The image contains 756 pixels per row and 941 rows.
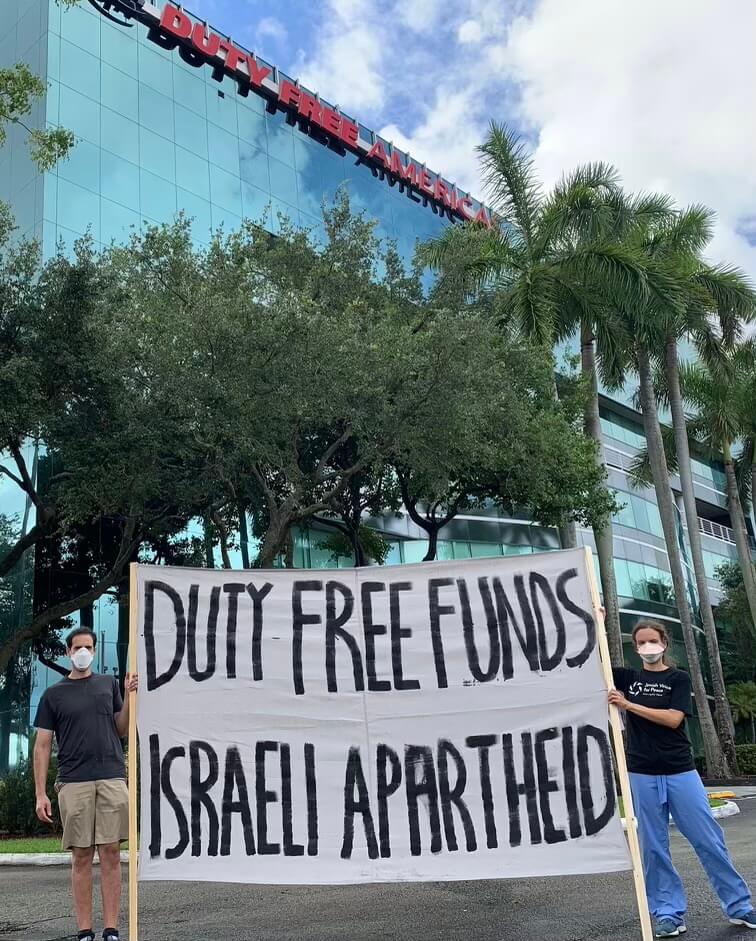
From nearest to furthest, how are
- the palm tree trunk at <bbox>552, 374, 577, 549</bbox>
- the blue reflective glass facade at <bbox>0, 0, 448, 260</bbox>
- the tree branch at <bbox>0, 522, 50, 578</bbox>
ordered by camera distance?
1. the tree branch at <bbox>0, 522, 50, 578</bbox>
2. the palm tree trunk at <bbox>552, 374, 577, 549</bbox>
3. the blue reflective glass facade at <bbox>0, 0, 448, 260</bbox>

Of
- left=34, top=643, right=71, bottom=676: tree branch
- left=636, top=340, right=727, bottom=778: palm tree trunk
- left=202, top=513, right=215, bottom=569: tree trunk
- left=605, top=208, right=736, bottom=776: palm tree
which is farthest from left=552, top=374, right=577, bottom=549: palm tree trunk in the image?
left=34, top=643, right=71, bottom=676: tree branch

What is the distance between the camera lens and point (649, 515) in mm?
40375

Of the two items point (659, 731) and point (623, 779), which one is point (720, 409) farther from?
point (623, 779)

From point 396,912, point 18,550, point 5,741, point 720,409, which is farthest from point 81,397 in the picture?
point 720,409

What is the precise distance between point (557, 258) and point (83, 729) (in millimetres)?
18743

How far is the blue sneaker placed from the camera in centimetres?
490

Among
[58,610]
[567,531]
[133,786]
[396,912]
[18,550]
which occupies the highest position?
[567,531]

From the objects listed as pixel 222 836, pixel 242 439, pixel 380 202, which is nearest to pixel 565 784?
pixel 222 836

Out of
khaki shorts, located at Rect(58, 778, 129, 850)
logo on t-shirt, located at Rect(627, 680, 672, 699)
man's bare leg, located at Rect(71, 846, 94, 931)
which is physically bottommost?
man's bare leg, located at Rect(71, 846, 94, 931)

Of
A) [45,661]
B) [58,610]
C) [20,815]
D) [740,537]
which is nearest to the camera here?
[20,815]

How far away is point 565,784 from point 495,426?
46.1 ft

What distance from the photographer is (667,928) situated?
194 inches

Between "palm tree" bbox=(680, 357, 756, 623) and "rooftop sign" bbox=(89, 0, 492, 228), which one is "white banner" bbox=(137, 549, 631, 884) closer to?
"palm tree" bbox=(680, 357, 756, 623)

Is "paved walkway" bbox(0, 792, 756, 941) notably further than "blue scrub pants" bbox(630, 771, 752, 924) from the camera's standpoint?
Yes
